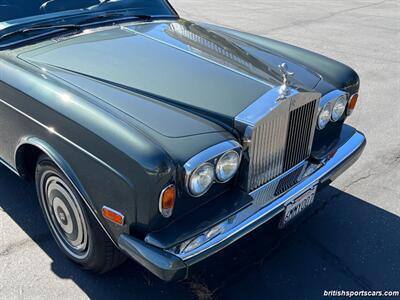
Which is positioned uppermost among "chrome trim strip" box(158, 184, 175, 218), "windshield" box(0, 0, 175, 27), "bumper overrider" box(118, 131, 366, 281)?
"windshield" box(0, 0, 175, 27)

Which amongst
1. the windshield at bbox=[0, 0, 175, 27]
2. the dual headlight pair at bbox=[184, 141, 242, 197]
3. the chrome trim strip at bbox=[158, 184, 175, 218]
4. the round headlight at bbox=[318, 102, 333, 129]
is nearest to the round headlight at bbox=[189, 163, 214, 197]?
the dual headlight pair at bbox=[184, 141, 242, 197]

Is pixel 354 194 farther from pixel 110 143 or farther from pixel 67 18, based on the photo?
pixel 67 18

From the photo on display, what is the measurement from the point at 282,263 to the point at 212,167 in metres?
1.04

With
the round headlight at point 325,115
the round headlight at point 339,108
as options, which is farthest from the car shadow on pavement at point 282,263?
the round headlight at point 339,108

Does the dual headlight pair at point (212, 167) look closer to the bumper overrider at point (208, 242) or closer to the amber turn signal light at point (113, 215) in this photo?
the bumper overrider at point (208, 242)

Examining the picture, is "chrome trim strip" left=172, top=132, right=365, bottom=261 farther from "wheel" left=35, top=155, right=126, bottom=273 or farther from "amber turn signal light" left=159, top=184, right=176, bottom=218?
"wheel" left=35, top=155, right=126, bottom=273

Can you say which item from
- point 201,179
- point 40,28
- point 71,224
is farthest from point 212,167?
point 40,28

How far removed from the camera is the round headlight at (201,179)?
2.08 m

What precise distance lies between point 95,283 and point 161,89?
121 cm

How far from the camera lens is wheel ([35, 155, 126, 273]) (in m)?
2.44

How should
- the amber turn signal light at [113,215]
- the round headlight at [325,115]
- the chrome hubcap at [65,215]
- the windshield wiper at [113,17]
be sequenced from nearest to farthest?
the amber turn signal light at [113,215], the chrome hubcap at [65,215], the round headlight at [325,115], the windshield wiper at [113,17]

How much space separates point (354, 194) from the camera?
3521 mm

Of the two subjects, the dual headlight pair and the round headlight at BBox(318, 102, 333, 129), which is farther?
the round headlight at BBox(318, 102, 333, 129)

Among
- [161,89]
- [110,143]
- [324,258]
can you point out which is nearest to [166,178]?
[110,143]
